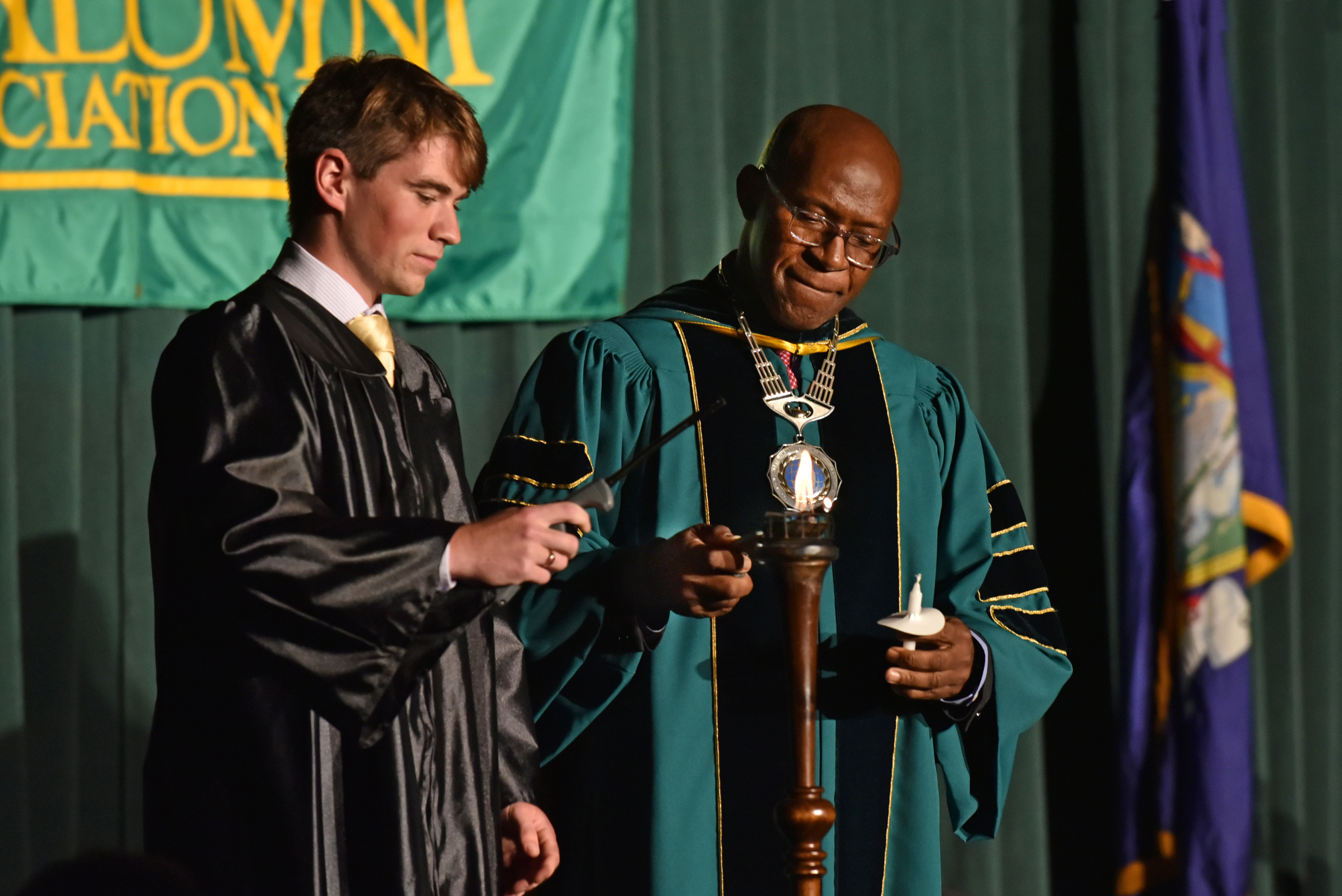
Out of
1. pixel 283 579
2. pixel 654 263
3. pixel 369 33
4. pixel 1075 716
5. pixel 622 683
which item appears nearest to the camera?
pixel 283 579

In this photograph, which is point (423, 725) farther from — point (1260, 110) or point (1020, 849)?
Result: point (1260, 110)

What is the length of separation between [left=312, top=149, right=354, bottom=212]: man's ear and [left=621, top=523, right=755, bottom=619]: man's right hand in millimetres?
617

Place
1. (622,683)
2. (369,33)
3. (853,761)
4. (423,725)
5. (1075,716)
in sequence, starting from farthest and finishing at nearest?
(1075,716) → (369,33) → (853,761) → (622,683) → (423,725)

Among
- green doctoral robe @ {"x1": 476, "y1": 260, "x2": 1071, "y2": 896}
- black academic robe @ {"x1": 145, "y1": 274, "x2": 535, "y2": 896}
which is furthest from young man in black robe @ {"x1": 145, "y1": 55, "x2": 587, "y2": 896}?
green doctoral robe @ {"x1": 476, "y1": 260, "x2": 1071, "y2": 896}

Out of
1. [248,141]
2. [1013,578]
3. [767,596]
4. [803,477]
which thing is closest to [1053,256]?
[1013,578]

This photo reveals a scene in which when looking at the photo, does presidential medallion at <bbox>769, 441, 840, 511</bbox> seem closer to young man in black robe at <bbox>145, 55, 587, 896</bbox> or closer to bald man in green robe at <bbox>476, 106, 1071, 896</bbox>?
bald man in green robe at <bbox>476, 106, 1071, 896</bbox>

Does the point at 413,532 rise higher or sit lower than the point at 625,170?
lower

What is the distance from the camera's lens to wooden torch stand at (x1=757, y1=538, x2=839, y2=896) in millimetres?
1761

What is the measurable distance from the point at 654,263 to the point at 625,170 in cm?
26

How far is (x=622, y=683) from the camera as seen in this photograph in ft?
6.87

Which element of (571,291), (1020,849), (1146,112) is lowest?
(1020,849)

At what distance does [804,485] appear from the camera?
224 cm

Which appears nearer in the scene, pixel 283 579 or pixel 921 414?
pixel 283 579

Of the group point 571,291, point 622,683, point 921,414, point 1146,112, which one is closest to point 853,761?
point 622,683
